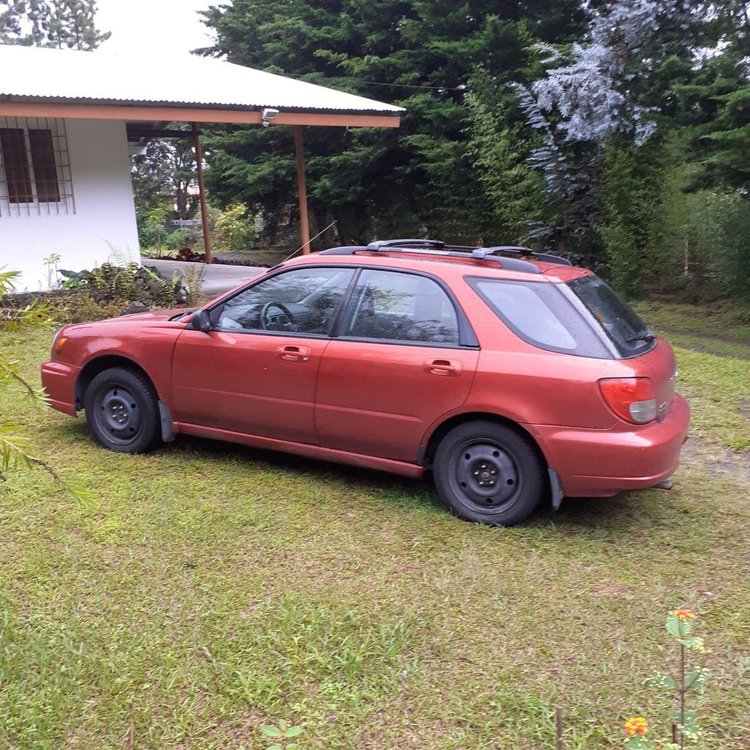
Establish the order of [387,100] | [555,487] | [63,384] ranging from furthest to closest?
[387,100] → [63,384] → [555,487]

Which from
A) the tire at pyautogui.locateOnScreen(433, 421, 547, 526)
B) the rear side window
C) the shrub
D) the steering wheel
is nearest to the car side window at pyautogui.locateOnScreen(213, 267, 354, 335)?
the steering wheel

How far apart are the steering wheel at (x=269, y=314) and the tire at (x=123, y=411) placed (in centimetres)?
100

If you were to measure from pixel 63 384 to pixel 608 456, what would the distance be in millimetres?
3901

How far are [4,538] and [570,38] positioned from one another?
15.2 m

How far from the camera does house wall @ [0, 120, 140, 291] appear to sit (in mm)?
11500

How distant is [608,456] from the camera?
4.08 metres

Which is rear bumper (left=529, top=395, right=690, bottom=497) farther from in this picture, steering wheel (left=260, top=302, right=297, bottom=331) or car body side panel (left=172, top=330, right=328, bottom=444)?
steering wheel (left=260, top=302, right=297, bottom=331)

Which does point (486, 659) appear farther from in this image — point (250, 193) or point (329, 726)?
point (250, 193)

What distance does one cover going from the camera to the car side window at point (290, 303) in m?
5.02

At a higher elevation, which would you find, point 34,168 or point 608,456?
point 34,168

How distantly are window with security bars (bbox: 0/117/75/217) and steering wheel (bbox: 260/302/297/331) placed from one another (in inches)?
307

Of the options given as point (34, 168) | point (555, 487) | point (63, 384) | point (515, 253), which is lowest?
point (555, 487)

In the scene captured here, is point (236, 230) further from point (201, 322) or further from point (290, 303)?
point (290, 303)

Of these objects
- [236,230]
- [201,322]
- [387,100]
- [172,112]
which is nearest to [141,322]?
[201,322]
